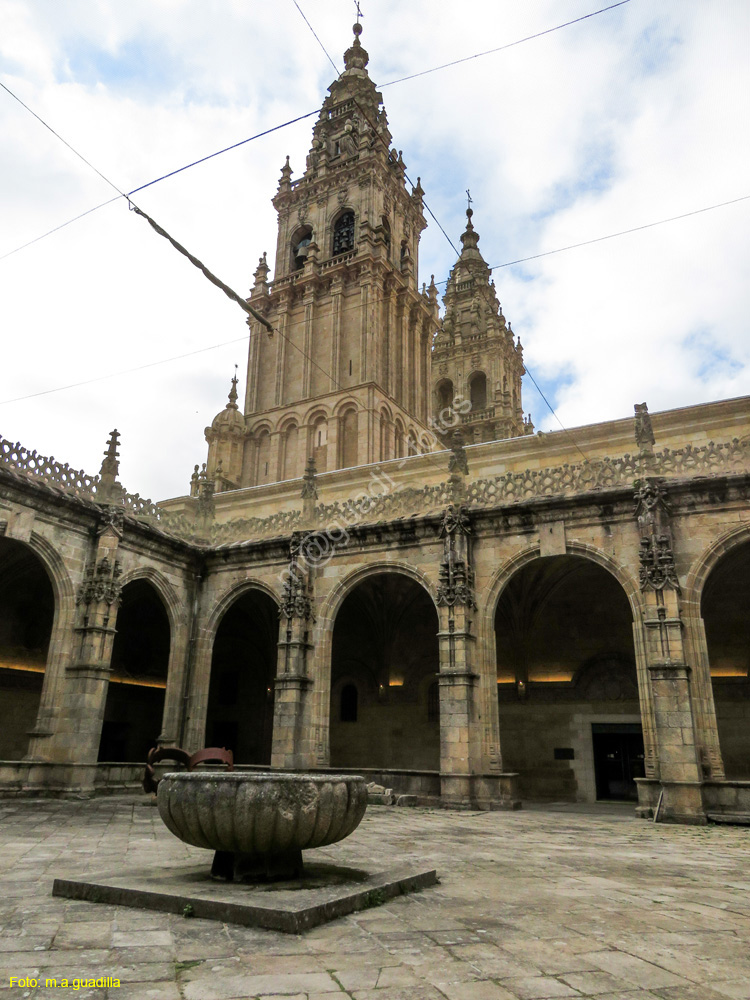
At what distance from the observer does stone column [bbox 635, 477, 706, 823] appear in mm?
13133

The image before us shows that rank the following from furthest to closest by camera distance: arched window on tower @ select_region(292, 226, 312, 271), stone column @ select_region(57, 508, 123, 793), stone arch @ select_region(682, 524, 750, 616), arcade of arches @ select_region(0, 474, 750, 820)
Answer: arched window on tower @ select_region(292, 226, 312, 271) < stone column @ select_region(57, 508, 123, 793) < arcade of arches @ select_region(0, 474, 750, 820) < stone arch @ select_region(682, 524, 750, 616)

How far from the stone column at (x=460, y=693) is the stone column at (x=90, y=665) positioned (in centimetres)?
765

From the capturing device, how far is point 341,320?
120 ft

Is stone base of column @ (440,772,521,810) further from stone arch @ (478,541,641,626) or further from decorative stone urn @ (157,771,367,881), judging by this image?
decorative stone urn @ (157,771,367,881)

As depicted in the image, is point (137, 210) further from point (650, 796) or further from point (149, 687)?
point (149, 687)

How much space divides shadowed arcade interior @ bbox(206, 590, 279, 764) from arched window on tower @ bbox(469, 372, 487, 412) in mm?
28624

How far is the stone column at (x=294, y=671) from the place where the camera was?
56.9 ft

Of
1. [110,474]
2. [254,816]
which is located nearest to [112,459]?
[110,474]

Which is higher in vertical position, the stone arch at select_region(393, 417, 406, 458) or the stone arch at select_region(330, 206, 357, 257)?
the stone arch at select_region(330, 206, 357, 257)

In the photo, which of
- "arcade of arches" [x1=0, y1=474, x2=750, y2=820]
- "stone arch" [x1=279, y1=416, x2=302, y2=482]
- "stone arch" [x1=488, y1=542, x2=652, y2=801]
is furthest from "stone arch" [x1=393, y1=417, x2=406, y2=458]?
"stone arch" [x1=488, y1=542, x2=652, y2=801]

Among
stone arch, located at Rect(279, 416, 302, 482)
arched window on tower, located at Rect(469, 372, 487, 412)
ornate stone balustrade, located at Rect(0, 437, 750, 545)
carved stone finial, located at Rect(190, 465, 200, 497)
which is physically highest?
arched window on tower, located at Rect(469, 372, 487, 412)

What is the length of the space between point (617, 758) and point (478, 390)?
34.3 m

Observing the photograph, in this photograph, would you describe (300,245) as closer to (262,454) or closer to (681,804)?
(262,454)

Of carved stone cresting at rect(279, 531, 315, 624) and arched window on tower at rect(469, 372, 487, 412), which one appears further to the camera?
arched window on tower at rect(469, 372, 487, 412)
